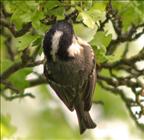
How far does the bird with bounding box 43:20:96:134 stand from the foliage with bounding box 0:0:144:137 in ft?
0.20

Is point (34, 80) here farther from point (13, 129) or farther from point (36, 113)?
point (36, 113)

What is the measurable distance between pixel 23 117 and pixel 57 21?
442 cm

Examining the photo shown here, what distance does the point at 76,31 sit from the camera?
4.33 m

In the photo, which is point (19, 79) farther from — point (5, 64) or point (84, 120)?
point (84, 120)

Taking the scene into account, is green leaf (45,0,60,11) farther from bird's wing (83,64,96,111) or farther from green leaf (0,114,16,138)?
green leaf (0,114,16,138)

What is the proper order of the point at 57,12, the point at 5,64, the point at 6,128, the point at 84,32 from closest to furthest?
the point at 57,12, the point at 84,32, the point at 5,64, the point at 6,128

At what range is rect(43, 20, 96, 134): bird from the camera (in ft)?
13.9

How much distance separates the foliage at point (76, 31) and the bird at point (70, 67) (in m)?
0.06

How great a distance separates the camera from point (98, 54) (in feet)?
14.5

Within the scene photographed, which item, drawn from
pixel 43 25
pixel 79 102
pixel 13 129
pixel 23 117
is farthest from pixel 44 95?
pixel 43 25

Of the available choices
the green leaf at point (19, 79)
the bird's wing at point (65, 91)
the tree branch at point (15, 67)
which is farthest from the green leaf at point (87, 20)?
the green leaf at point (19, 79)

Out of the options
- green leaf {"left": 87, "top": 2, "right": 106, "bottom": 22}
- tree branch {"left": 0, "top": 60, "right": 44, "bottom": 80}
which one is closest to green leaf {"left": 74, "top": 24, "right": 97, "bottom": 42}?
green leaf {"left": 87, "top": 2, "right": 106, "bottom": 22}

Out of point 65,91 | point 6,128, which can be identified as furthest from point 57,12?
point 6,128

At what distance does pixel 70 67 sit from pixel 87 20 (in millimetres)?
541
